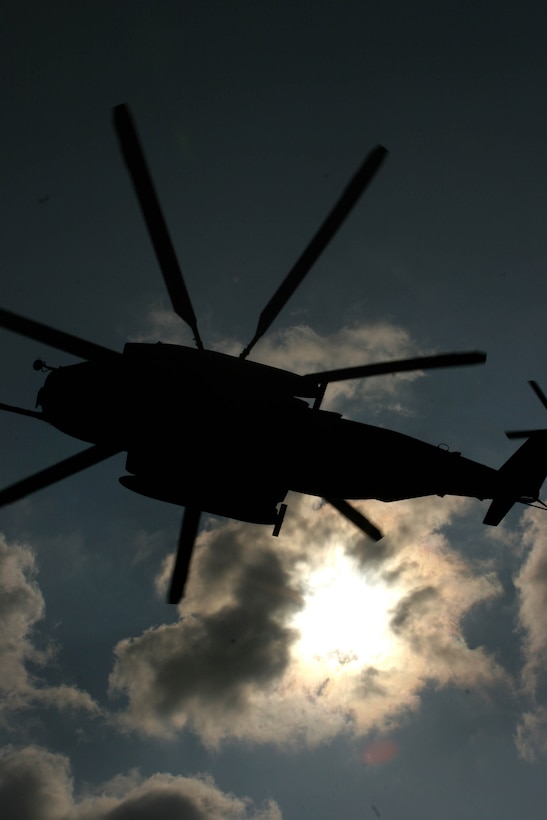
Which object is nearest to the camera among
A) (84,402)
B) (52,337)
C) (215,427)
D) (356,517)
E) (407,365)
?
(52,337)

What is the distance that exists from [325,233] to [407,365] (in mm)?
2370

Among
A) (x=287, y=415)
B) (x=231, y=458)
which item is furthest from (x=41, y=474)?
(x=287, y=415)

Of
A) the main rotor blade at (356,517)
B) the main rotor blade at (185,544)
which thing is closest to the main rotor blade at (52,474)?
the main rotor blade at (185,544)

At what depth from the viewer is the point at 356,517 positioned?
36.1 feet

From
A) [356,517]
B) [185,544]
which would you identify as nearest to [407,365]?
[356,517]

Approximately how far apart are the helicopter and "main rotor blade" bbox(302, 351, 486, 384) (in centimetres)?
2

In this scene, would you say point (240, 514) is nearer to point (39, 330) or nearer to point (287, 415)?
point (287, 415)

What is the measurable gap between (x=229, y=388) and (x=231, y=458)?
4.59 ft

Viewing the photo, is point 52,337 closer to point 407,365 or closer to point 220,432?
point 220,432

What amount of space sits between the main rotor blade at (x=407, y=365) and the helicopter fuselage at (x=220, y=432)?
0.80 m

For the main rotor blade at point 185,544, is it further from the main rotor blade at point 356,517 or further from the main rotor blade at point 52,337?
the main rotor blade at point 52,337

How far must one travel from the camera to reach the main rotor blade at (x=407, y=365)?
7.89 meters

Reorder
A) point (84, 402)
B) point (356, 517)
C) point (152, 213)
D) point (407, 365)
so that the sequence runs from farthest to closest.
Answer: point (356, 517) < point (84, 402) < point (407, 365) < point (152, 213)

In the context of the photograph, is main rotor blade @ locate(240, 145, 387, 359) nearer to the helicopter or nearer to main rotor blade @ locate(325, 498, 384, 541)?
the helicopter
